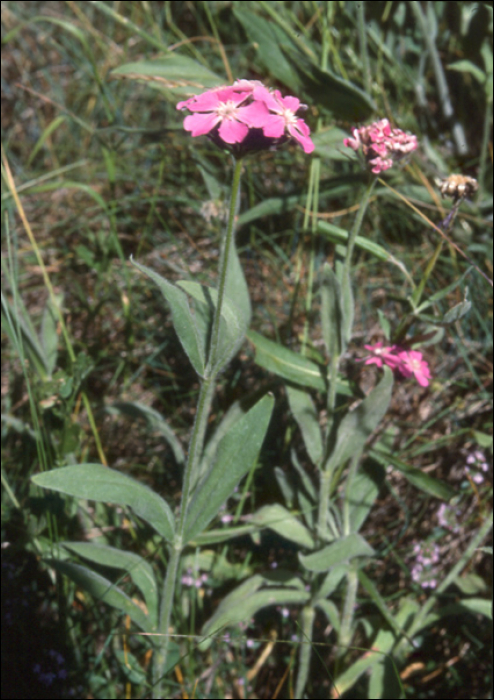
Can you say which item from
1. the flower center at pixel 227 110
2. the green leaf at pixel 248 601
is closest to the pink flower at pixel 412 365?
the green leaf at pixel 248 601

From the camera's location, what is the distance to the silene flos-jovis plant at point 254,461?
1473 mm

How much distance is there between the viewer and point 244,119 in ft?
4.51

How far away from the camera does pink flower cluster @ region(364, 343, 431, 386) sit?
6.21ft

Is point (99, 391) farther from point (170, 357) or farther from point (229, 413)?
point (229, 413)

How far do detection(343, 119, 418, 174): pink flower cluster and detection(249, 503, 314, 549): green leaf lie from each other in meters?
1.09

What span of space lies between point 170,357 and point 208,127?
4.82 feet

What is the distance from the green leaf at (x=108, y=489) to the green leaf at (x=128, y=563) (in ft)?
0.62

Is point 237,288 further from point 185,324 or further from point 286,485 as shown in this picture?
point 286,485

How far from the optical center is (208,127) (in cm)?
139

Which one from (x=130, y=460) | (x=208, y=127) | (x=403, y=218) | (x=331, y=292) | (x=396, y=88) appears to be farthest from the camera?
(x=396, y=88)

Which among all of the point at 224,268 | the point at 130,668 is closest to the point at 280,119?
the point at 224,268

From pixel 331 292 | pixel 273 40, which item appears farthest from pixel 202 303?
pixel 273 40

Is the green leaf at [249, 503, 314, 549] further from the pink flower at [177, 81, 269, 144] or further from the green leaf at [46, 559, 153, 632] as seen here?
the pink flower at [177, 81, 269, 144]

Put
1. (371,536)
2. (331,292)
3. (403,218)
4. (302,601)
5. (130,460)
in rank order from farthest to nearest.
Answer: (403,218) → (130,460) → (371,536) → (302,601) → (331,292)
